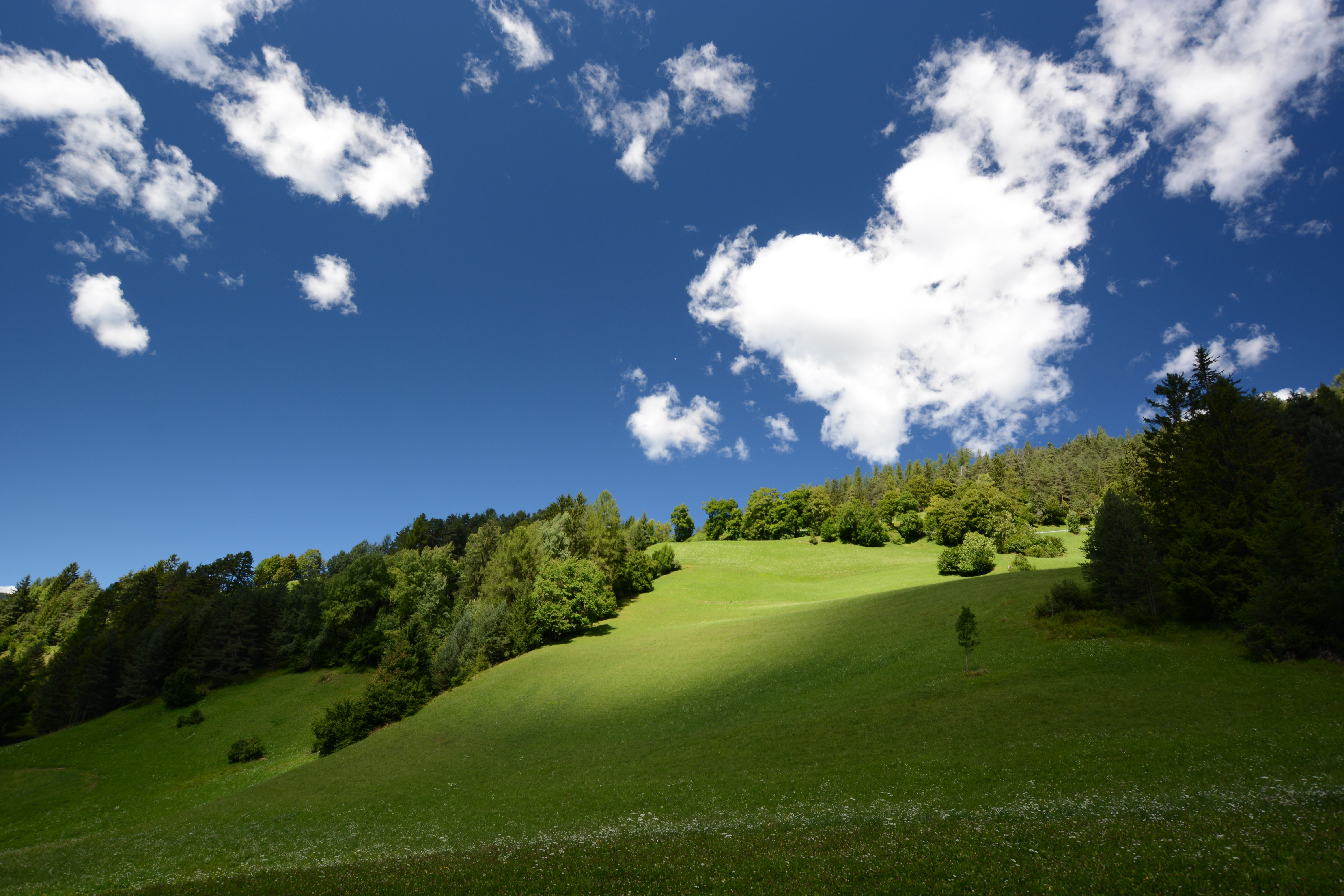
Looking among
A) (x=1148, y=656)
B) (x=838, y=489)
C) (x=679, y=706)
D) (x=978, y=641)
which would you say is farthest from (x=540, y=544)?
(x=838, y=489)

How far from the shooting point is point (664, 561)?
330 feet

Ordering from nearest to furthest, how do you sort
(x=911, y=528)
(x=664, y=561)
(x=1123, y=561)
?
(x=1123, y=561)
(x=664, y=561)
(x=911, y=528)

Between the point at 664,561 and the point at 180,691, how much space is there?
70023mm

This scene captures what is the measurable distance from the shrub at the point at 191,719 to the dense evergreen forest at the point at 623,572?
22.1 ft

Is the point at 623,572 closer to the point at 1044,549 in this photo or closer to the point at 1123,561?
the point at 1123,561

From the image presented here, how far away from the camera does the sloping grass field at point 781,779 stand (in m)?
11.9

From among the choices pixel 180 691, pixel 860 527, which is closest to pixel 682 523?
pixel 860 527

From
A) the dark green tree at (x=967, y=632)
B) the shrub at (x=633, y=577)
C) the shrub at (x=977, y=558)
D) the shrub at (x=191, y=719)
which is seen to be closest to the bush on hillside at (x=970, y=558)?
the shrub at (x=977, y=558)

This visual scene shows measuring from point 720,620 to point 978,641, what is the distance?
116 feet

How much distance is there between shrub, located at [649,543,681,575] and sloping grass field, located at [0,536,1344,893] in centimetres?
4072

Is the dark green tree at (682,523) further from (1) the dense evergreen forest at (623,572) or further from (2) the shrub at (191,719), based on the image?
(2) the shrub at (191,719)

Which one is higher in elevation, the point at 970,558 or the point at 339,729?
the point at 970,558

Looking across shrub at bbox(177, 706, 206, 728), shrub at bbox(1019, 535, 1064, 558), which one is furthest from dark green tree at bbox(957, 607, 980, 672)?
shrub at bbox(177, 706, 206, 728)

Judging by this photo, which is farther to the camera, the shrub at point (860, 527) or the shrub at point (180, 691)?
the shrub at point (860, 527)
